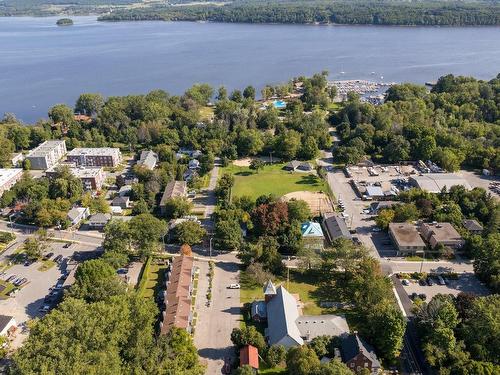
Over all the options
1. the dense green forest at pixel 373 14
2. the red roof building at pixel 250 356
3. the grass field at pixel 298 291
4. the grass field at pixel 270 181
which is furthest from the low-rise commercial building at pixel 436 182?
the dense green forest at pixel 373 14

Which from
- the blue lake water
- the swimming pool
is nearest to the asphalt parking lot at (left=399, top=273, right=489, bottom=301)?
the swimming pool

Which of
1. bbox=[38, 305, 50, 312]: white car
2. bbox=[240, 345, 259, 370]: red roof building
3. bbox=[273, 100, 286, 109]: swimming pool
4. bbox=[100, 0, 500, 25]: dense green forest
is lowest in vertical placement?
bbox=[38, 305, 50, 312]: white car

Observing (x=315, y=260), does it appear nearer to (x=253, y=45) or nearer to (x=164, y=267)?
(x=164, y=267)

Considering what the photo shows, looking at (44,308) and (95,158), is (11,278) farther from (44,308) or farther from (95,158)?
(95,158)

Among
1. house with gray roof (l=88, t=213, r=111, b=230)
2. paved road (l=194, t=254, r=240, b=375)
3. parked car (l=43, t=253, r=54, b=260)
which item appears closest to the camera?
paved road (l=194, t=254, r=240, b=375)

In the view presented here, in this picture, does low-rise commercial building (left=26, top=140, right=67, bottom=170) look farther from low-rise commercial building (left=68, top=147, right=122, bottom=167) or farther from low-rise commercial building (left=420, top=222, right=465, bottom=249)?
low-rise commercial building (left=420, top=222, right=465, bottom=249)

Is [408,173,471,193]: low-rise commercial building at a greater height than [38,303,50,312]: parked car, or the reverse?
[408,173,471,193]: low-rise commercial building

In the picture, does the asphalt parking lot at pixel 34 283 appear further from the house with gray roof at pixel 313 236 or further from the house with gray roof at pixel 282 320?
the house with gray roof at pixel 313 236
